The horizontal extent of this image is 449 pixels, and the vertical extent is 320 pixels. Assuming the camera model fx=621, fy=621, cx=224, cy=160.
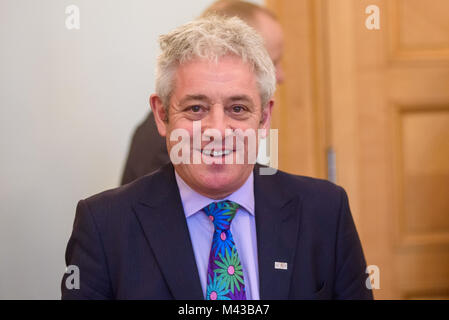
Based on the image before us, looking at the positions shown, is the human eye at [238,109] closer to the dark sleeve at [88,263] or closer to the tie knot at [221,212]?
the tie knot at [221,212]

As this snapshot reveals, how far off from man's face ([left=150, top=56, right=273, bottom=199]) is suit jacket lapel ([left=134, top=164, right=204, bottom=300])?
0.09 m

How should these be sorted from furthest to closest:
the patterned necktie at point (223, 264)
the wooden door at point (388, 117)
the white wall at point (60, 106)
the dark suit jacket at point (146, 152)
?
the wooden door at point (388, 117)
the white wall at point (60, 106)
the dark suit jacket at point (146, 152)
the patterned necktie at point (223, 264)

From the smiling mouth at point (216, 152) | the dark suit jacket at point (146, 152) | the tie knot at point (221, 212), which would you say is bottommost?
the tie knot at point (221, 212)

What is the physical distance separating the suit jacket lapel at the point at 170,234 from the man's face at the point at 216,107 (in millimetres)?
89

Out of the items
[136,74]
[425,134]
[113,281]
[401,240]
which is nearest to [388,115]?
[425,134]

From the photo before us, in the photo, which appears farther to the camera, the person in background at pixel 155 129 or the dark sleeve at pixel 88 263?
the person in background at pixel 155 129

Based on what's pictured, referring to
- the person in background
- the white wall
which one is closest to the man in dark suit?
the person in background

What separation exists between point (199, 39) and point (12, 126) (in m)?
1.35

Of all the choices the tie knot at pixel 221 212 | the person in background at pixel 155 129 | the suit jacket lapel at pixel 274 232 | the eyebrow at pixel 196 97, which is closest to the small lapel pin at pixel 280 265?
the suit jacket lapel at pixel 274 232

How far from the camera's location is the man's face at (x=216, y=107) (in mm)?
1093

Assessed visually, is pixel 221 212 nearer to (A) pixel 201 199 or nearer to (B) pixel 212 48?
(A) pixel 201 199

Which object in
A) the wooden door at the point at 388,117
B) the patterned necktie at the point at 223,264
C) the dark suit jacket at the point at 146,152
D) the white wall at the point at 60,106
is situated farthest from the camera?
the wooden door at the point at 388,117

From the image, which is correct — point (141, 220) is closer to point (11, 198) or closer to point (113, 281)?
point (113, 281)

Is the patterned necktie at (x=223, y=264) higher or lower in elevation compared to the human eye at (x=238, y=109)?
lower
